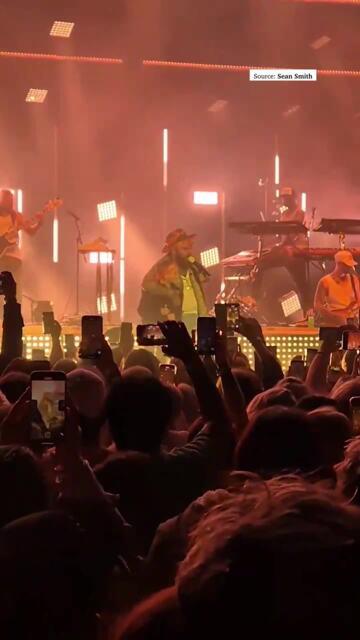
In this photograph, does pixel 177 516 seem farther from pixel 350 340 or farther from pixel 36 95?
pixel 36 95

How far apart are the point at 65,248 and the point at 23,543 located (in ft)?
53.4

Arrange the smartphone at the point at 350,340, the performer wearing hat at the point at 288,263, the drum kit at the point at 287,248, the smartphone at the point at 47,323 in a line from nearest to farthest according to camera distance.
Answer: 1. the smartphone at the point at 350,340
2. the smartphone at the point at 47,323
3. the drum kit at the point at 287,248
4. the performer wearing hat at the point at 288,263

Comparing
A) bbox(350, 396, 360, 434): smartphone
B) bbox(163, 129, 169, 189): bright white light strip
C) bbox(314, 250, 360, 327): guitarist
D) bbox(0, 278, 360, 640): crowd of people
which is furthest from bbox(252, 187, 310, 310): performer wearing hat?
bbox(350, 396, 360, 434): smartphone

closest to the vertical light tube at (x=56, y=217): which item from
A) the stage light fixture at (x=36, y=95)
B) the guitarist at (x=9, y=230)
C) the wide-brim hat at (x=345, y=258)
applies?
the stage light fixture at (x=36, y=95)

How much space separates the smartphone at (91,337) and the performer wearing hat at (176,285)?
9.73 meters

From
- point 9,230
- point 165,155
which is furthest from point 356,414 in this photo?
point 165,155

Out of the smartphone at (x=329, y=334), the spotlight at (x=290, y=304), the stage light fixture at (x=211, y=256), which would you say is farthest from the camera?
the stage light fixture at (x=211, y=256)

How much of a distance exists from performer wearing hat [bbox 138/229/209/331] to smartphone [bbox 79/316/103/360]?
31.9ft

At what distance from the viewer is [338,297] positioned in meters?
12.6

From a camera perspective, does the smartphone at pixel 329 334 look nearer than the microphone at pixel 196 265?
Yes

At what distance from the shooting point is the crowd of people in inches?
33.4

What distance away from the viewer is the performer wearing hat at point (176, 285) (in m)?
13.2

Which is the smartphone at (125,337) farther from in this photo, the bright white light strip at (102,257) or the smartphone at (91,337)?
the bright white light strip at (102,257)

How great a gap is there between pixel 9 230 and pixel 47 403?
1261 centimetres
